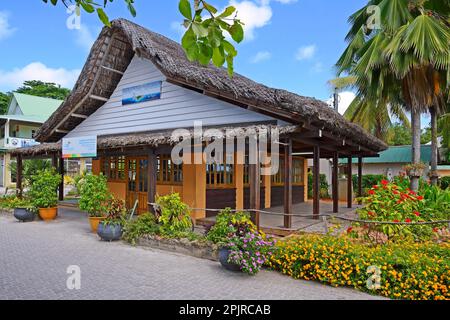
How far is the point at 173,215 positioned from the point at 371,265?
396 cm

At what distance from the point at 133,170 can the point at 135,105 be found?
2219mm

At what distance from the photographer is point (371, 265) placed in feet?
14.6

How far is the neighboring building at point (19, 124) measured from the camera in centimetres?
2400

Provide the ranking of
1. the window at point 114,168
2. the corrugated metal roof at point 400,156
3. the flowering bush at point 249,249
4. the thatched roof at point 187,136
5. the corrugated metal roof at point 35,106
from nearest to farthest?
the flowering bush at point 249,249 < the thatched roof at point 187,136 < the window at point 114,168 < the corrugated metal roof at point 400,156 < the corrugated metal roof at point 35,106

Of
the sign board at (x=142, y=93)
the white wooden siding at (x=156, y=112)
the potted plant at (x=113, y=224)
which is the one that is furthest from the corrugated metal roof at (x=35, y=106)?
the potted plant at (x=113, y=224)

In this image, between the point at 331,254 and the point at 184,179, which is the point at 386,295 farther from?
the point at 184,179

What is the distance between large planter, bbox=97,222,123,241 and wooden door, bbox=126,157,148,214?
3.08m

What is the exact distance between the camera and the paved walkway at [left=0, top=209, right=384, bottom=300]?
429 cm

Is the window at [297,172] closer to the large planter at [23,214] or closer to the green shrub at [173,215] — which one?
the green shrub at [173,215]

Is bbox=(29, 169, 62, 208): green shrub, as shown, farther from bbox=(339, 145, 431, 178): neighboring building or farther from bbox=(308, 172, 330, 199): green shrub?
bbox=(339, 145, 431, 178): neighboring building

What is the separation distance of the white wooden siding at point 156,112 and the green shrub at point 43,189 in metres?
2.06

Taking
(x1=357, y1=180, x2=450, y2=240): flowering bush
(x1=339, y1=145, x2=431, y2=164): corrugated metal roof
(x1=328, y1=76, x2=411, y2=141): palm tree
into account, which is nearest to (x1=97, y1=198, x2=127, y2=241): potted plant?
(x1=357, y1=180, x2=450, y2=240): flowering bush
